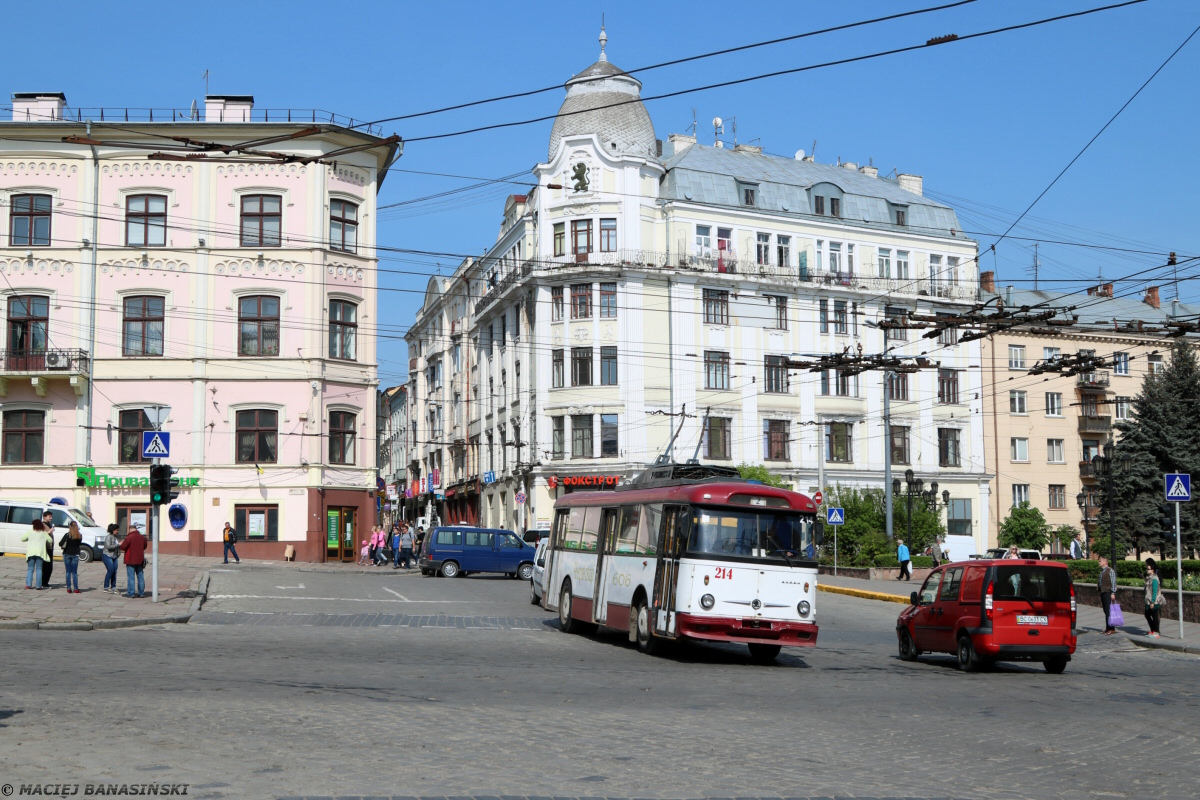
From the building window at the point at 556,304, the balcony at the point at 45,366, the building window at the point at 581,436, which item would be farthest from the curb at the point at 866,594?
the balcony at the point at 45,366

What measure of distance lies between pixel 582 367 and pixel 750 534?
1756 inches

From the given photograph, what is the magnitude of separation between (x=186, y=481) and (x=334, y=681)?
3474cm

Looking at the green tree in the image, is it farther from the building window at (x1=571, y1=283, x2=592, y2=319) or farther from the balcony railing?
the building window at (x1=571, y1=283, x2=592, y2=319)

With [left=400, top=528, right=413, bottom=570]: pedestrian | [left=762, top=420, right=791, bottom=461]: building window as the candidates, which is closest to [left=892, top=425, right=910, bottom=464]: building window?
[left=762, top=420, right=791, bottom=461]: building window

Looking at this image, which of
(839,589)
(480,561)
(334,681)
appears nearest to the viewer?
(334,681)

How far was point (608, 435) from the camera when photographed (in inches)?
2511

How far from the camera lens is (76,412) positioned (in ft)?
157

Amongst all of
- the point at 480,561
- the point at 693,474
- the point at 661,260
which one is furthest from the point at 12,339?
the point at 693,474

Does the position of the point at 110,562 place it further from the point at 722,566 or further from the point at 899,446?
the point at 899,446

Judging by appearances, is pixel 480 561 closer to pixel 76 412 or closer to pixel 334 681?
pixel 76 412

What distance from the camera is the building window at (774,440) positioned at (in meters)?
67.1

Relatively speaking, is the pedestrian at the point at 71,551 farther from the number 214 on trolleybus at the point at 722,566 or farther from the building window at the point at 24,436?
the building window at the point at 24,436

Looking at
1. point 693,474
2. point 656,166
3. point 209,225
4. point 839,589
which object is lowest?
point 839,589

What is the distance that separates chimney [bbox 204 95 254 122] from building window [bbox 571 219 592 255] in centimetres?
1977
